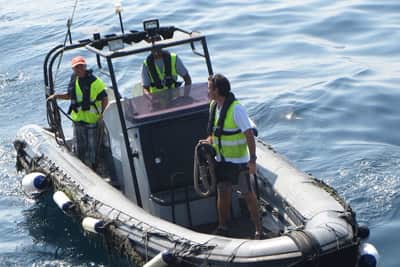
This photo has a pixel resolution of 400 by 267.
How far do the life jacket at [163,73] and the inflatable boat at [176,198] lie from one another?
9.7 inches

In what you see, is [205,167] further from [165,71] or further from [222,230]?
[165,71]

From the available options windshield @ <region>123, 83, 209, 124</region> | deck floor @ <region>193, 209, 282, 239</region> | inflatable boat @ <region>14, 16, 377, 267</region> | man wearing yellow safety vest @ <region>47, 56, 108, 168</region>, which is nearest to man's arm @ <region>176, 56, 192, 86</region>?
inflatable boat @ <region>14, 16, 377, 267</region>

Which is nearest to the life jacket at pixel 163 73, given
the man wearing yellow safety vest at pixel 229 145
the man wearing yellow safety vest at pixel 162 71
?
the man wearing yellow safety vest at pixel 162 71

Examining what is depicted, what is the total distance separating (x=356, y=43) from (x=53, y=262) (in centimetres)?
890

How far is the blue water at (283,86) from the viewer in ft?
34.9

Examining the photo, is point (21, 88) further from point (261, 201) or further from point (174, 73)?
point (261, 201)

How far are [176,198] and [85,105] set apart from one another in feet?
6.76

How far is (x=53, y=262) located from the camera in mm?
9984

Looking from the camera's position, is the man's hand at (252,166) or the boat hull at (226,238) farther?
the man's hand at (252,166)

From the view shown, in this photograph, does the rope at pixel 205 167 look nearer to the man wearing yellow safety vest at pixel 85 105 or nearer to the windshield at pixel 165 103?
the windshield at pixel 165 103

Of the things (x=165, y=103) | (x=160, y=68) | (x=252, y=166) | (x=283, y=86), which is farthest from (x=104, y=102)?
(x=283, y=86)

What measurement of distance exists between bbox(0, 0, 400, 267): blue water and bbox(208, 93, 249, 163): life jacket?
6.51 ft

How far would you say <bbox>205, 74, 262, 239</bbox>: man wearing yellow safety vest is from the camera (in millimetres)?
8273

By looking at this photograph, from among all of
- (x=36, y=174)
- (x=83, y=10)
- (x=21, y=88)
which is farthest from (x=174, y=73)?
(x=83, y=10)
